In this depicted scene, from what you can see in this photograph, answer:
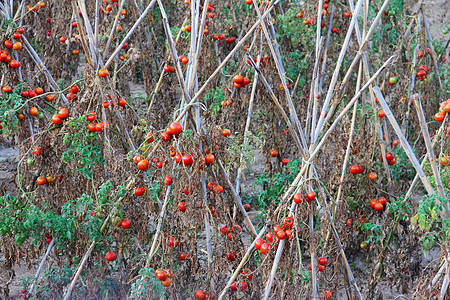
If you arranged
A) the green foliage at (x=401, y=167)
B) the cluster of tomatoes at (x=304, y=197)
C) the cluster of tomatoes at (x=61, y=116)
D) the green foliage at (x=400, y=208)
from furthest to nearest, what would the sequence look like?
1. the green foliage at (x=401, y=167)
2. the green foliage at (x=400, y=208)
3. the cluster of tomatoes at (x=61, y=116)
4. the cluster of tomatoes at (x=304, y=197)

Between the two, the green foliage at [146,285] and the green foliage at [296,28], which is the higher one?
the green foliage at [296,28]

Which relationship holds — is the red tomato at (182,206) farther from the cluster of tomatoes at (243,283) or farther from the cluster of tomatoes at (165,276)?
the cluster of tomatoes at (243,283)

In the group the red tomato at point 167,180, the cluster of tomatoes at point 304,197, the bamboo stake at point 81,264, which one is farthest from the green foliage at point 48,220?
the cluster of tomatoes at point 304,197

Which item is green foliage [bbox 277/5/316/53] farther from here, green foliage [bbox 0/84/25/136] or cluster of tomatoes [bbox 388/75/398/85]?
green foliage [bbox 0/84/25/136]

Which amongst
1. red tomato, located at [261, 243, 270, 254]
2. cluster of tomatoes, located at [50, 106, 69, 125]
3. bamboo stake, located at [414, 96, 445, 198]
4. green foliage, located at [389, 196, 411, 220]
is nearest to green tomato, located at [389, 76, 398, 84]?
green foliage, located at [389, 196, 411, 220]

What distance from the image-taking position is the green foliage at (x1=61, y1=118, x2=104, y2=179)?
184cm

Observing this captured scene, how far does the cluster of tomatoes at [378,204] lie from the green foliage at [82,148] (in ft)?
4.11

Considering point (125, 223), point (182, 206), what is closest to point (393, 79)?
point (182, 206)

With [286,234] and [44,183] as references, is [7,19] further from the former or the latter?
[286,234]

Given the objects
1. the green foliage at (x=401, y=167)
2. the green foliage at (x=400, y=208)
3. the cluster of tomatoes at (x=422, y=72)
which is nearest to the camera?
the green foliage at (x=400, y=208)

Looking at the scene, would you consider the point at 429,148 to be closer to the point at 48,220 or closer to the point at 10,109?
the point at 48,220

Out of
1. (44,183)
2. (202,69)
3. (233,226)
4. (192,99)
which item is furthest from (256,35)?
(44,183)

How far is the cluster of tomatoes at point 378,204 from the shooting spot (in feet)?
7.16

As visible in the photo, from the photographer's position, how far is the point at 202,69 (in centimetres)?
296
